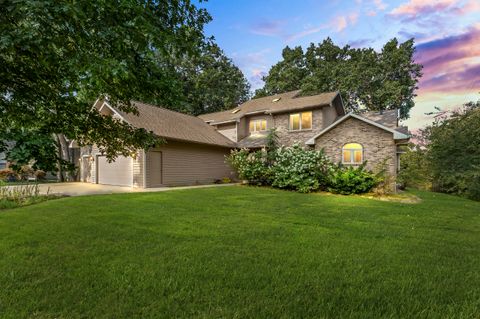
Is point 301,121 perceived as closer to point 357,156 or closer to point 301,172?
point 357,156

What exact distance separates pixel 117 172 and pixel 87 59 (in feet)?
50.0

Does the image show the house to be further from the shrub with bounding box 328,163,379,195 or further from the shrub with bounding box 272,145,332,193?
the shrub with bounding box 328,163,379,195

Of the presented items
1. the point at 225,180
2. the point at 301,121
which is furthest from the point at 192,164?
the point at 301,121

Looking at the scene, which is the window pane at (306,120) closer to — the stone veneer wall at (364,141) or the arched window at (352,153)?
the stone veneer wall at (364,141)

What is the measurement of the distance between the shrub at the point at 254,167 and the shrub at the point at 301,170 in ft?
2.61

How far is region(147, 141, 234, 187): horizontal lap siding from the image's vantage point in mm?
15828

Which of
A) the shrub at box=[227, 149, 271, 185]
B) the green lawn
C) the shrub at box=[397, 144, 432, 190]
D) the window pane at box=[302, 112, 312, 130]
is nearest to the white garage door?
the shrub at box=[227, 149, 271, 185]

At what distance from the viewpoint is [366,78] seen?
31031 millimetres

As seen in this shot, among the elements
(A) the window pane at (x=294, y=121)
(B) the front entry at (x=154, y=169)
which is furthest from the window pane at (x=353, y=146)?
(B) the front entry at (x=154, y=169)

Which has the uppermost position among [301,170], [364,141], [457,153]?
[364,141]

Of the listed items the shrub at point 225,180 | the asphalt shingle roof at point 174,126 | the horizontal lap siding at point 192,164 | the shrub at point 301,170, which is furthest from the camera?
the shrub at point 225,180

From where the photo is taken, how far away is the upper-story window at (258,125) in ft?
68.2

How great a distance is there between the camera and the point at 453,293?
9.77ft

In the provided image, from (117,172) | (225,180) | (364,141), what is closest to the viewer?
(364,141)
